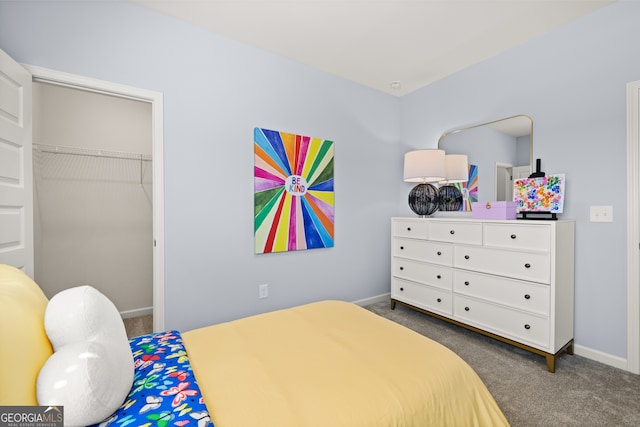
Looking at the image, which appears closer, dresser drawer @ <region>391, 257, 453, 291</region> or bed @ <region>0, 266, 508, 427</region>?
bed @ <region>0, 266, 508, 427</region>

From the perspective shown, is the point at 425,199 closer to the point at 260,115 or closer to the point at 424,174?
the point at 424,174

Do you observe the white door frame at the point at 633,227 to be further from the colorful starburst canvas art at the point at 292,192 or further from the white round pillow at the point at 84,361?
the white round pillow at the point at 84,361

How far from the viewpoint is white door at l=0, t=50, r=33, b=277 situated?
1.54 m

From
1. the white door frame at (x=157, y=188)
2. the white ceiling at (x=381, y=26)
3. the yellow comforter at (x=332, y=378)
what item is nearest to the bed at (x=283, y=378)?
the yellow comforter at (x=332, y=378)

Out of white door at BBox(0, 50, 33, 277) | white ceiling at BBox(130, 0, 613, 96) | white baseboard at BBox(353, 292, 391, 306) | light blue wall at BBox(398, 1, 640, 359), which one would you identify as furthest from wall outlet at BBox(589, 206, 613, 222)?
white door at BBox(0, 50, 33, 277)

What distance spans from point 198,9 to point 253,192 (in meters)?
1.47

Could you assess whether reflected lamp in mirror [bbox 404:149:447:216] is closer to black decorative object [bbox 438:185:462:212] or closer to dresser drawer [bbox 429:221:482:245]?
black decorative object [bbox 438:185:462:212]

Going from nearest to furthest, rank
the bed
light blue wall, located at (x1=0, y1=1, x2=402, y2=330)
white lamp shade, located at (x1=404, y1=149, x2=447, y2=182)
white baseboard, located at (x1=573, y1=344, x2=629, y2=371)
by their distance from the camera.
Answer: the bed
light blue wall, located at (x1=0, y1=1, x2=402, y2=330)
white baseboard, located at (x1=573, y1=344, x2=629, y2=371)
white lamp shade, located at (x1=404, y1=149, x2=447, y2=182)

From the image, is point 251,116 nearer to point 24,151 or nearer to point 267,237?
point 267,237

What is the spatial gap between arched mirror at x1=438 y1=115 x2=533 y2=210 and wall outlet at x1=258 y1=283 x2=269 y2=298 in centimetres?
224

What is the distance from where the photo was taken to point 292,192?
2840 millimetres

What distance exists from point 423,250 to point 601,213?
1.38 meters

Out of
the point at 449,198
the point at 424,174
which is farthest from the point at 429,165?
the point at 449,198

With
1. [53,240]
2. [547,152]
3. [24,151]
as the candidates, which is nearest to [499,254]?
[547,152]
